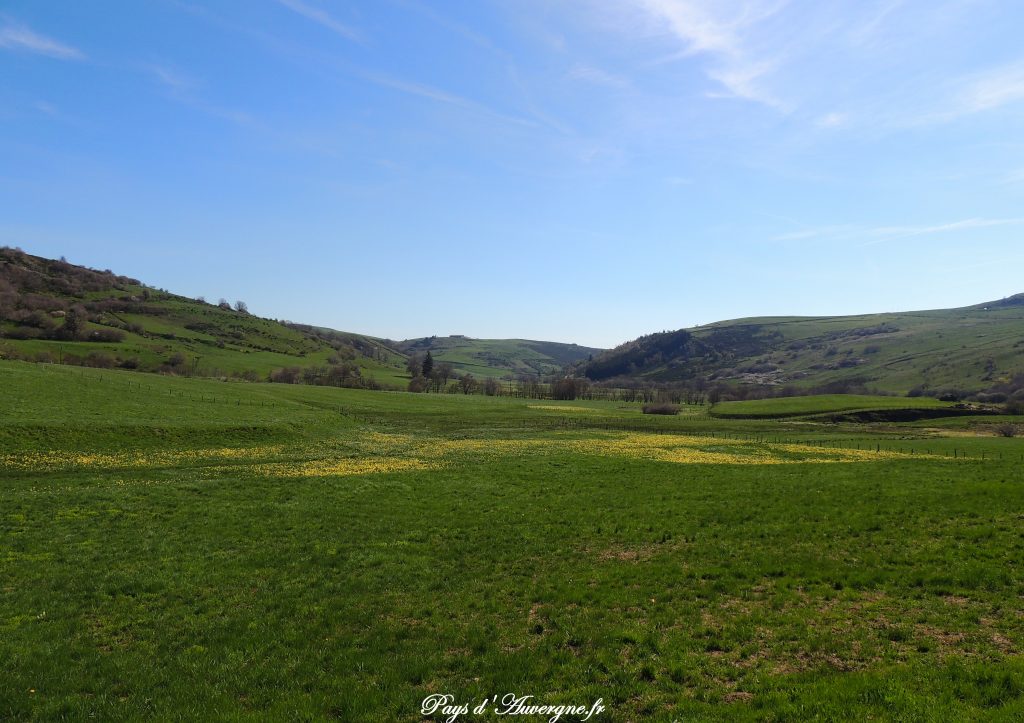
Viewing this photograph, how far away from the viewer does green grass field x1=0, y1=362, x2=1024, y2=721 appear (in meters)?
10.7

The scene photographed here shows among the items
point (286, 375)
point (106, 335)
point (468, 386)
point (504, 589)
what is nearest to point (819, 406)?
point (468, 386)

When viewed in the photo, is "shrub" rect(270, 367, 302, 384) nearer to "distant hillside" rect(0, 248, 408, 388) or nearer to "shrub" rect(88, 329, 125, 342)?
"distant hillside" rect(0, 248, 408, 388)

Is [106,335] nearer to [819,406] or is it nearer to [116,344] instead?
[116,344]

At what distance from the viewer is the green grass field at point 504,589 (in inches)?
421

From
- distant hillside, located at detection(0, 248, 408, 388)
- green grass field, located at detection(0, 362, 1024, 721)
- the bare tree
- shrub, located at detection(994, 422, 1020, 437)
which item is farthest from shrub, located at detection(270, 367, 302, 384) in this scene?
shrub, located at detection(994, 422, 1020, 437)

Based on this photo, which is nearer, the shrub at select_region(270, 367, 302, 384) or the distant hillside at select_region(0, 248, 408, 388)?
the distant hillside at select_region(0, 248, 408, 388)

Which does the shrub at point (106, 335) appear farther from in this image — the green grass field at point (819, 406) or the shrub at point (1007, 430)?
the shrub at point (1007, 430)

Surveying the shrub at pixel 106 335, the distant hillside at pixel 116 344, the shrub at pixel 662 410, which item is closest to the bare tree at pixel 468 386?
the distant hillside at pixel 116 344

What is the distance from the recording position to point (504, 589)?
661 inches

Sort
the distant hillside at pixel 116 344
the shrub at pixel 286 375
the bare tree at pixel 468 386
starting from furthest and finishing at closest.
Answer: the bare tree at pixel 468 386
the shrub at pixel 286 375
the distant hillside at pixel 116 344

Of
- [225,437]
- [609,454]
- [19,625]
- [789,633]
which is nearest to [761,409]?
[609,454]

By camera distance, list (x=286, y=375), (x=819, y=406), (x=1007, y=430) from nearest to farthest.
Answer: (x=1007, y=430) < (x=819, y=406) < (x=286, y=375)

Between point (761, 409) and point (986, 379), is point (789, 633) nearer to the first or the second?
point (761, 409)

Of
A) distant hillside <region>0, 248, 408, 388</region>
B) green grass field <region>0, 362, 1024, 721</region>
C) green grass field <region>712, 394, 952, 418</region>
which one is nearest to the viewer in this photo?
green grass field <region>0, 362, 1024, 721</region>
